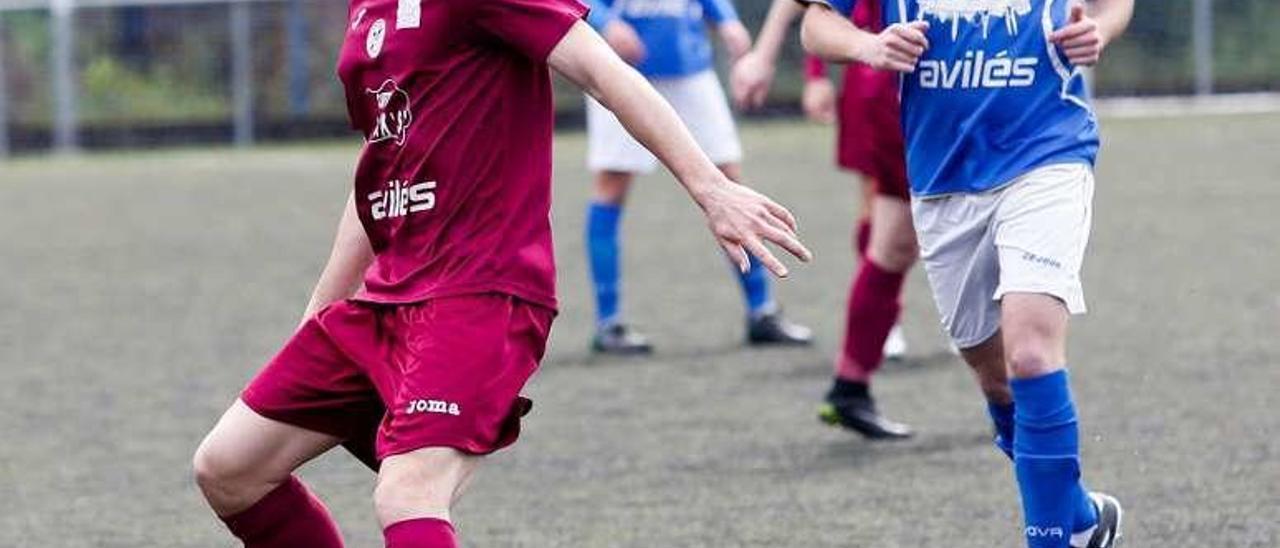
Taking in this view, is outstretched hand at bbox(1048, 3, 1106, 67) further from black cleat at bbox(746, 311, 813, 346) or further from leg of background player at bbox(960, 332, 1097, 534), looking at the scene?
black cleat at bbox(746, 311, 813, 346)

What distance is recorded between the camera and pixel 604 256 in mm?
10242

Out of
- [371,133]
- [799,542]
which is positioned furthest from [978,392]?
[371,133]

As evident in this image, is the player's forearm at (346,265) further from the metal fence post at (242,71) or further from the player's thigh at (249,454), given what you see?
the metal fence post at (242,71)

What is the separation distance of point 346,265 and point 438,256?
481 millimetres

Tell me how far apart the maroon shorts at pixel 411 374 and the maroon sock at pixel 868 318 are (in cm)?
298

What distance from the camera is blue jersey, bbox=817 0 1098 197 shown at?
5559 millimetres

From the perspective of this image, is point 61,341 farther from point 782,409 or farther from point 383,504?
point 383,504

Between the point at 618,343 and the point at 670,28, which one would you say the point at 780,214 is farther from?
the point at 670,28

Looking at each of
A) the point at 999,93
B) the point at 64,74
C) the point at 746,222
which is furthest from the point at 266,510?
the point at 64,74

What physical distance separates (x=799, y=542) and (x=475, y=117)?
196cm

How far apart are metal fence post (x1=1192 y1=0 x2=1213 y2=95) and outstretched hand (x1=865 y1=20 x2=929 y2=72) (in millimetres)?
20493

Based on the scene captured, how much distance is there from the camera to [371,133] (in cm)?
468

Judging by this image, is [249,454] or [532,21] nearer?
[532,21]

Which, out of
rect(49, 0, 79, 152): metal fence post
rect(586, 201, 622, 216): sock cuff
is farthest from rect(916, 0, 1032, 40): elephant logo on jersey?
rect(49, 0, 79, 152): metal fence post
